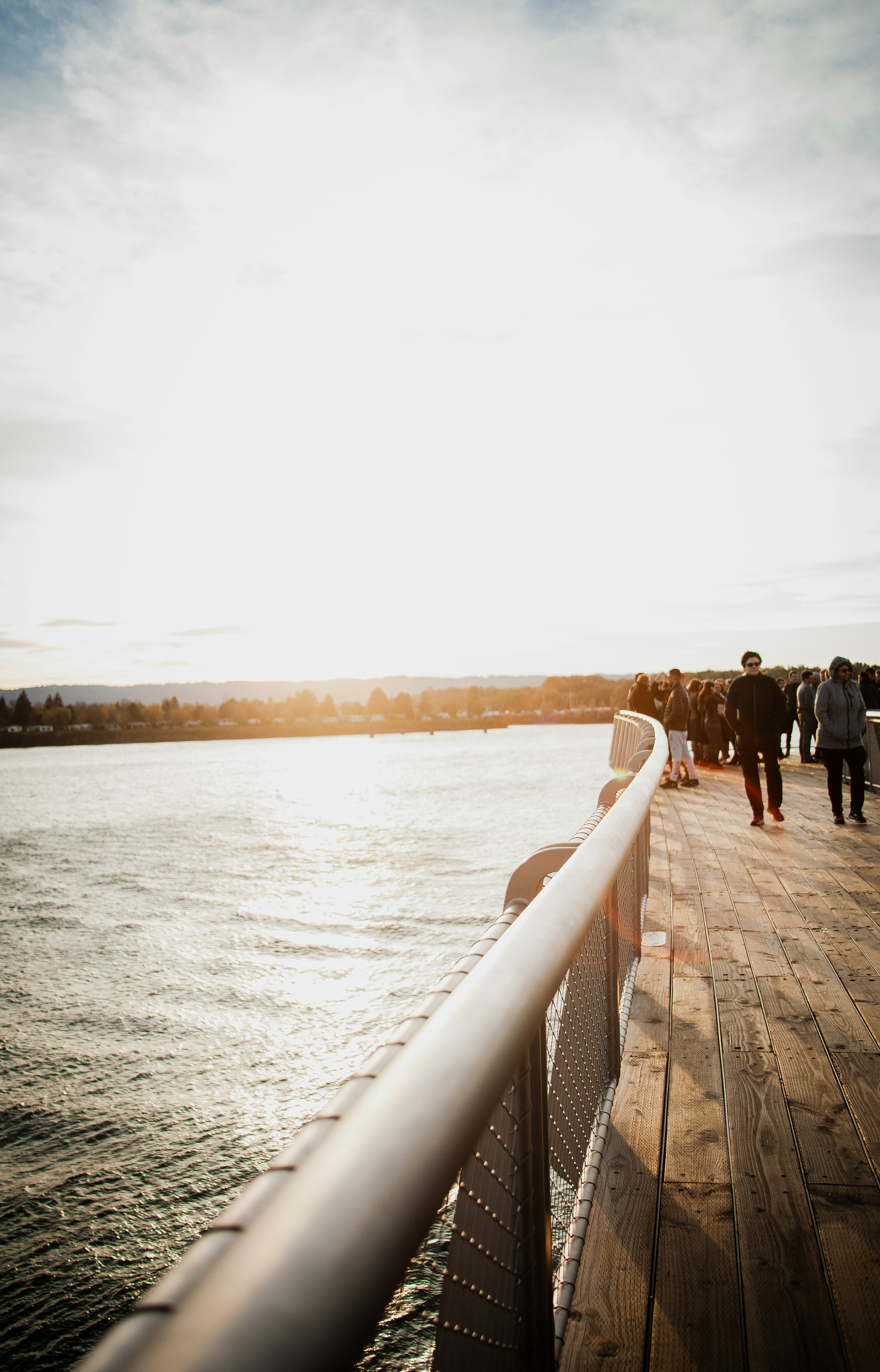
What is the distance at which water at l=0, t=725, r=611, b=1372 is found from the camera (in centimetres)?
516

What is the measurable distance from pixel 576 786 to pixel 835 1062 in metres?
32.4

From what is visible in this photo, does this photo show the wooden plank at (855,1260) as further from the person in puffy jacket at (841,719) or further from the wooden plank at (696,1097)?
the person in puffy jacket at (841,719)

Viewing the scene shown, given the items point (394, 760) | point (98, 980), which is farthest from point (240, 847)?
point (394, 760)

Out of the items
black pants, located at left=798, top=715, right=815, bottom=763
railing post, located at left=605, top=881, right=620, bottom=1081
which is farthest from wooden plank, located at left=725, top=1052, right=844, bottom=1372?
black pants, located at left=798, top=715, right=815, bottom=763

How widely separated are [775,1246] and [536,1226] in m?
1.09

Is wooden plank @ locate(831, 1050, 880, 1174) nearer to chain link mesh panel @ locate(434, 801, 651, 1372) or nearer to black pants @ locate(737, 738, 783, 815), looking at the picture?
chain link mesh panel @ locate(434, 801, 651, 1372)

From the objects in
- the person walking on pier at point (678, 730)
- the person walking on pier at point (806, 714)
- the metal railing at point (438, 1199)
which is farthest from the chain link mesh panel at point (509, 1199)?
the person walking on pier at point (806, 714)

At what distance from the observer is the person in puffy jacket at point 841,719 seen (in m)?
9.21

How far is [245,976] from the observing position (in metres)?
11.4

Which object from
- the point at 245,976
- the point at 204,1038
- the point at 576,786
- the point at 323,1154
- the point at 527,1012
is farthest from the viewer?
the point at 576,786

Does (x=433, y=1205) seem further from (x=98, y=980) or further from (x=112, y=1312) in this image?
(x=98, y=980)

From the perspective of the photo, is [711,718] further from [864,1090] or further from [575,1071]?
[575,1071]

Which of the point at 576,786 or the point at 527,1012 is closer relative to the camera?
the point at 527,1012

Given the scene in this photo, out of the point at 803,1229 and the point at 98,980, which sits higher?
the point at 803,1229
